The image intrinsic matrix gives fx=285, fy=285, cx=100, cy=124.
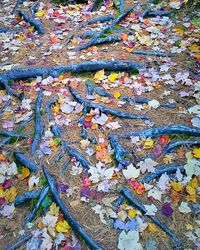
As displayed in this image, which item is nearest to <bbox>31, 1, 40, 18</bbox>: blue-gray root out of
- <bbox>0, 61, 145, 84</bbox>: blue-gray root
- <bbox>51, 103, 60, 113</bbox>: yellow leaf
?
<bbox>0, 61, 145, 84</bbox>: blue-gray root

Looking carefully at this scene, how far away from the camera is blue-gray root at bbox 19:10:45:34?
19.4ft

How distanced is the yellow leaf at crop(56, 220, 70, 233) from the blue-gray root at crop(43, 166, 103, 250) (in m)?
0.04

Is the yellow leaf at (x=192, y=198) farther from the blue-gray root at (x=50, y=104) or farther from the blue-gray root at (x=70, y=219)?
the blue-gray root at (x=50, y=104)

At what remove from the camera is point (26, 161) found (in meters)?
3.51

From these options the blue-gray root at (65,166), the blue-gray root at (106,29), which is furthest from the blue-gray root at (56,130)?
the blue-gray root at (106,29)

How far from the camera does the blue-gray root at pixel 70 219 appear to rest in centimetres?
276

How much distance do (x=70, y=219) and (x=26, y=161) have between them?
98 centimetres

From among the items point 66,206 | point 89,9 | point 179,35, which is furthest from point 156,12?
point 66,206

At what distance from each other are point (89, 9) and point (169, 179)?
15.7 feet

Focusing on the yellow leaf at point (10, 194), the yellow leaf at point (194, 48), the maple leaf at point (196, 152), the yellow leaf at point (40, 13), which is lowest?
the yellow leaf at point (10, 194)

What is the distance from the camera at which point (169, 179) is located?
10.5 feet

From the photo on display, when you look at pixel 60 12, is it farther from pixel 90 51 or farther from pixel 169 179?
pixel 169 179

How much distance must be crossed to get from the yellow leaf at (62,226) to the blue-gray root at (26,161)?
76 cm

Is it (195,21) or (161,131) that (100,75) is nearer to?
(161,131)
